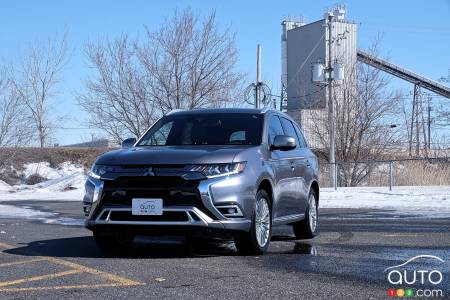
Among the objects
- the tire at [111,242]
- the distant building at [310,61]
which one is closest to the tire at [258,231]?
the tire at [111,242]

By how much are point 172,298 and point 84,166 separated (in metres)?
33.7

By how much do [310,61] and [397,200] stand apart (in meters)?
35.5

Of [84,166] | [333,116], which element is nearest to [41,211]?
[333,116]

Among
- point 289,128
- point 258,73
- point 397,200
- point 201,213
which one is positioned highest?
point 258,73

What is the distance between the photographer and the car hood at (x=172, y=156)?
7.22 metres

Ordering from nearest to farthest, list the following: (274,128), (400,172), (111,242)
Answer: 1. (111,242)
2. (274,128)
3. (400,172)

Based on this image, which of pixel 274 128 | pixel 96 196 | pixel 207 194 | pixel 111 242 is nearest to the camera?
pixel 207 194

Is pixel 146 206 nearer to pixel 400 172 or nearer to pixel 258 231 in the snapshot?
pixel 258 231

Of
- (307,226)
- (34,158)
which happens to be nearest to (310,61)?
(34,158)

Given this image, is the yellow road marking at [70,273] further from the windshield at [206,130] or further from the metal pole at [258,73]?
the metal pole at [258,73]

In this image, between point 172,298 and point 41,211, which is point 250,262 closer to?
point 172,298

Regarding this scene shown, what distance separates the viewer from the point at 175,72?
101 ft

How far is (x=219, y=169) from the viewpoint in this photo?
23.8 ft

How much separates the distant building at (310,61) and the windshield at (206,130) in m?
25.5
